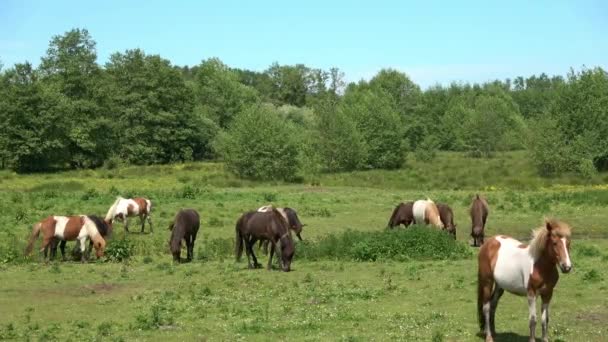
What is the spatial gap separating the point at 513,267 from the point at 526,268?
0.30m

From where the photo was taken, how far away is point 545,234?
10.8 m

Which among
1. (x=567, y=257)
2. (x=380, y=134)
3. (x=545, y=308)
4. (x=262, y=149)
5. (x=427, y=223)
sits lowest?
(x=427, y=223)

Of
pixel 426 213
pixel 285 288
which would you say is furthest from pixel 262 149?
pixel 285 288

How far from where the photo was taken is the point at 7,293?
18.0 m

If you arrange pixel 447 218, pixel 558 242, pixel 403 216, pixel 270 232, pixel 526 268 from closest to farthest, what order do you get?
pixel 558 242, pixel 526 268, pixel 270 232, pixel 447 218, pixel 403 216

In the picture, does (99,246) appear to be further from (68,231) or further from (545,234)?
(545,234)

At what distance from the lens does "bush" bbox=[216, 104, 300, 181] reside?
6109 cm

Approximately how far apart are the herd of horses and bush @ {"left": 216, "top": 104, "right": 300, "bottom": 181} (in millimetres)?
29965

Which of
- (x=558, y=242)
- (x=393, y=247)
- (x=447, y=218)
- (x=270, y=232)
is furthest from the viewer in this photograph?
(x=447, y=218)

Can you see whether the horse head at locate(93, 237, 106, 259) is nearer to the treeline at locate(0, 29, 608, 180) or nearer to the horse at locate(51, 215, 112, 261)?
the horse at locate(51, 215, 112, 261)

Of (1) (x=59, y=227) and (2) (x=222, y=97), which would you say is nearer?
(1) (x=59, y=227)

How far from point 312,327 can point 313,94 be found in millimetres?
140876

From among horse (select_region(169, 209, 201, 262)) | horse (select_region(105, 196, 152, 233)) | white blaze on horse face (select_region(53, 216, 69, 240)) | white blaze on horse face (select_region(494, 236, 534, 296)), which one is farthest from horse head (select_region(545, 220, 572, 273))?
horse (select_region(105, 196, 152, 233))

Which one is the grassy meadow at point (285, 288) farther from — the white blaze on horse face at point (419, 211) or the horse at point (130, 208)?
the white blaze on horse face at point (419, 211)
